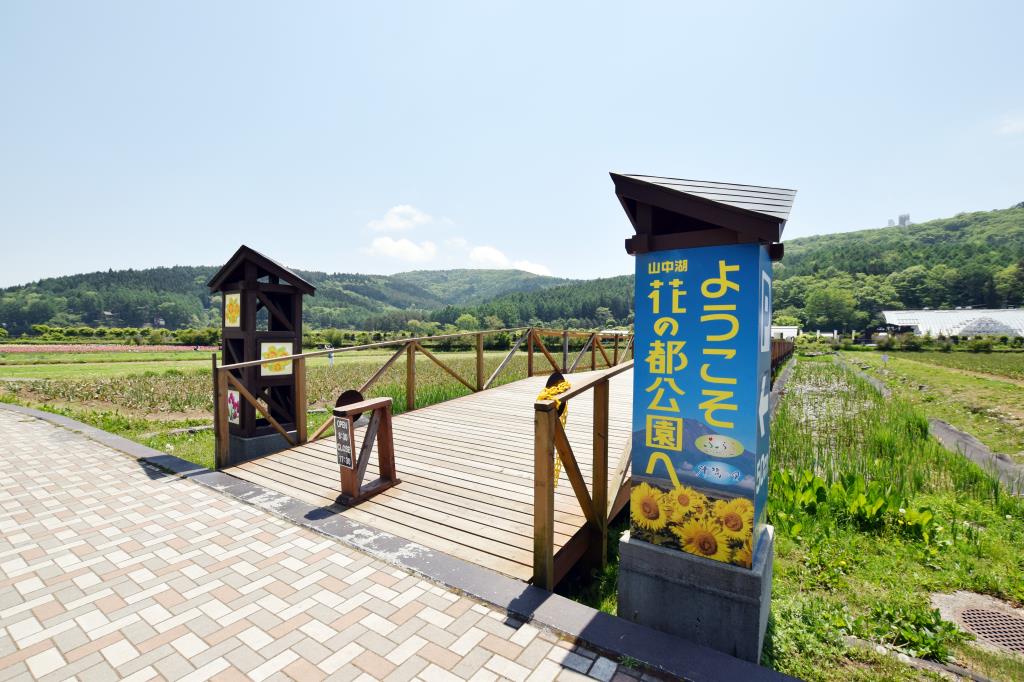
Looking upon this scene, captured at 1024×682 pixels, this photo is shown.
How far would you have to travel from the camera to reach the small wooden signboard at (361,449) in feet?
14.1

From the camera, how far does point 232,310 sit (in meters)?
6.40

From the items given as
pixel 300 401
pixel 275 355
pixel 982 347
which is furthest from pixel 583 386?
pixel 982 347

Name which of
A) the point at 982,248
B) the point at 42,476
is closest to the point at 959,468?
the point at 42,476

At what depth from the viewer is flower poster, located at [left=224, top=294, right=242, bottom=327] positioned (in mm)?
6227

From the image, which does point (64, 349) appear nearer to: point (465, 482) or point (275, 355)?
point (275, 355)

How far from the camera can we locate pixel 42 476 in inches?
207

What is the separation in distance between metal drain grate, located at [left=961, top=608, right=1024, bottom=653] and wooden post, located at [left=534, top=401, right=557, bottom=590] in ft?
9.59

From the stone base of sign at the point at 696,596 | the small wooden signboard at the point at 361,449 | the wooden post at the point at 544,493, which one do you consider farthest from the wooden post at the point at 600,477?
the small wooden signboard at the point at 361,449

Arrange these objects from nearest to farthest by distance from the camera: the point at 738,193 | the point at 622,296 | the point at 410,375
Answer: the point at 738,193 < the point at 410,375 < the point at 622,296

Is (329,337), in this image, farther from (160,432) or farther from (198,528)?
(198,528)

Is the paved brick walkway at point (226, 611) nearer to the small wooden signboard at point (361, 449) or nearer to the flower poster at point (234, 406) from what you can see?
the small wooden signboard at point (361, 449)

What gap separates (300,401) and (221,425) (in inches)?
38.7

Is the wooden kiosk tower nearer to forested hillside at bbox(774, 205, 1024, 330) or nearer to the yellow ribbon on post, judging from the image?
the yellow ribbon on post

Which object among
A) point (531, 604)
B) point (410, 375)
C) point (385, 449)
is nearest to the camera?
point (531, 604)
